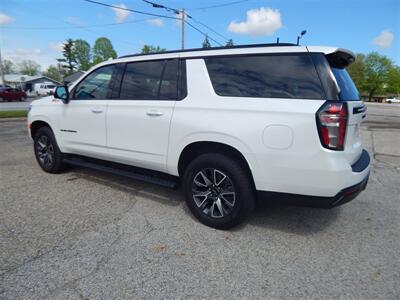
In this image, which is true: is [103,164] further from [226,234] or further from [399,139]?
[399,139]

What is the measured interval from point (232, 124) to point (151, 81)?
4.46 feet

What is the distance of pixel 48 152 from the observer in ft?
15.9

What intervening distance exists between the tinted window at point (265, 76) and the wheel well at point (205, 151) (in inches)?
22.7

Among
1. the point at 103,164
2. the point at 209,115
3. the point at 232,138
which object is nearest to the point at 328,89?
the point at 232,138

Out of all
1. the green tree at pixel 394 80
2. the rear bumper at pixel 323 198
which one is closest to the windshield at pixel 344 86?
the rear bumper at pixel 323 198

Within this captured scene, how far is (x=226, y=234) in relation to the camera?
3.01m

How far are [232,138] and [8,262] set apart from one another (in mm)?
2363

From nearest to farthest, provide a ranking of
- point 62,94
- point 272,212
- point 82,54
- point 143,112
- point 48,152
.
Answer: point 143,112 < point 272,212 < point 62,94 < point 48,152 < point 82,54

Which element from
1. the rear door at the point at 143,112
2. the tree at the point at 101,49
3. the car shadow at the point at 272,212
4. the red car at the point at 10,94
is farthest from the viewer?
the tree at the point at 101,49

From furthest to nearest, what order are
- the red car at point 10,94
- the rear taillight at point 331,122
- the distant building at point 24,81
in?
the distant building at point 24,81
the red car at point 10,94
the rear taillight at point 331,122

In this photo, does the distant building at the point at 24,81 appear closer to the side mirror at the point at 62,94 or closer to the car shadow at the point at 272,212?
the side mirror at the point at 62,94

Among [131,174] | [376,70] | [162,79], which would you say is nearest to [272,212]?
[131,174]

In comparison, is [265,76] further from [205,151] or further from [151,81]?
[151,81]

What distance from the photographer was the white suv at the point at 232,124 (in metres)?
2.49
